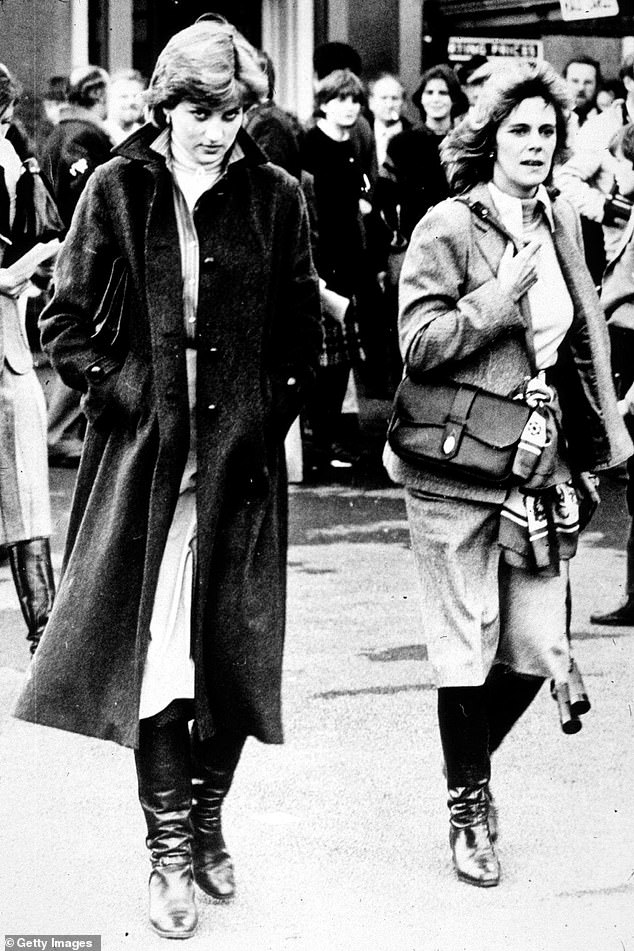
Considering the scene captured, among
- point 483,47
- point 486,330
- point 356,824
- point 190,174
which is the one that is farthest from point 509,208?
point 483,47

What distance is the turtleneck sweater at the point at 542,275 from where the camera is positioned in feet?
15.0

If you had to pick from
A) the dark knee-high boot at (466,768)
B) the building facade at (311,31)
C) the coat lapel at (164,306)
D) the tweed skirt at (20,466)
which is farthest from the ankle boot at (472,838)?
the building facade at (311,31)

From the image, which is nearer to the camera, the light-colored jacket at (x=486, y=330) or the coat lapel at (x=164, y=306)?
the coat lapel at (x=164, y=306)

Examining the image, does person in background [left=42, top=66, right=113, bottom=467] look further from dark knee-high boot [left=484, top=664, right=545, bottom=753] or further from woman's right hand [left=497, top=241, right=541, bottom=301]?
woman's right hand [left=497, top=241, right=541, bottom=301]

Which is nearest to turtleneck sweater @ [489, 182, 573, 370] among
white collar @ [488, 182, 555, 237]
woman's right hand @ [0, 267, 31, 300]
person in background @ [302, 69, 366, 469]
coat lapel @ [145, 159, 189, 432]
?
white collar @ [488, 182, 555, 237]

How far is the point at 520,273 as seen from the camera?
4.47 metres

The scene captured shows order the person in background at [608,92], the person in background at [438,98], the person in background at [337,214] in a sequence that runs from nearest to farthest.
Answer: the person in background at [337,214], the person in background at [438,98], the person in background at [608,92]

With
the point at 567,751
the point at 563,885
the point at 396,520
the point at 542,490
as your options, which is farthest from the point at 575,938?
the point at 396,520

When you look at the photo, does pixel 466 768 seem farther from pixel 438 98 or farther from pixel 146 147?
pixel 438 98

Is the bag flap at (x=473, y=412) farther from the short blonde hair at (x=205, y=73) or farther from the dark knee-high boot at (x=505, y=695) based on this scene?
the short blonde hair at (x=205, y=73)

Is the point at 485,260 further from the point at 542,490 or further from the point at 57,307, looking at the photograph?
the point at 57,307

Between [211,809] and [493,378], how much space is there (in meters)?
1.26

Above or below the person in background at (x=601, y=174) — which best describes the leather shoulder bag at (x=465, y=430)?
below

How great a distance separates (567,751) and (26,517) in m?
2.20
